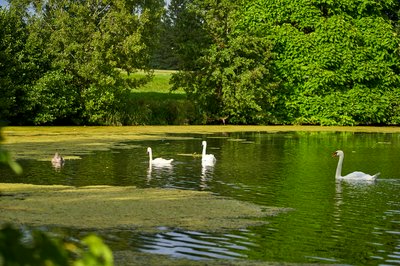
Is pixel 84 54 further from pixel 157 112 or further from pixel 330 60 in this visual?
pixel 330 60

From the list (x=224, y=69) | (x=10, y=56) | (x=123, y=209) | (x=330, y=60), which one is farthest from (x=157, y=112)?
(x=123, y=209)

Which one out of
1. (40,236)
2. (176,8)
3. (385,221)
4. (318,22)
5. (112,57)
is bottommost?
(385,221)

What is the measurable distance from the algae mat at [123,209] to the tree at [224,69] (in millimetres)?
39051

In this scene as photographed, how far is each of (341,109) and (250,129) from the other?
13.3m

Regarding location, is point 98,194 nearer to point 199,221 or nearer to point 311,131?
point 199,221

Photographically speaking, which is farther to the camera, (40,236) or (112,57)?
(112,57)

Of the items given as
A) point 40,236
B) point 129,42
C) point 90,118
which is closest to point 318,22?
point 129,42

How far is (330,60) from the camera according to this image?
64375mm

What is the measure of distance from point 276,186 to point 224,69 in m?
37.5

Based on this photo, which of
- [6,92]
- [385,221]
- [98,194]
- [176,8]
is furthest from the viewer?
[176,8]

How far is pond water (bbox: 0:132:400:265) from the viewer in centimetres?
1352

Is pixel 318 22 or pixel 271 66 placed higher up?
pixel 318 22

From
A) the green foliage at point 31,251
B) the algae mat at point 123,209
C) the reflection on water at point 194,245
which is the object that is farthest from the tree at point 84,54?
the green foliage at point 31,251

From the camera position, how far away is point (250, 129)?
54125mm
